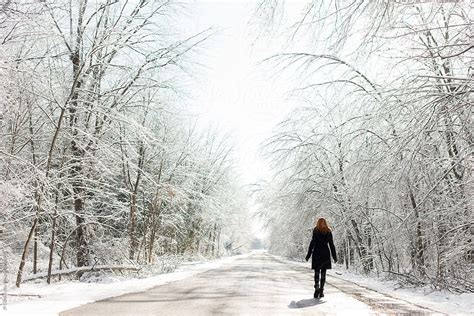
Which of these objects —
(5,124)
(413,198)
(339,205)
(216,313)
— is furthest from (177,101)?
(339,205)

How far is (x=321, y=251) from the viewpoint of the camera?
953 cm

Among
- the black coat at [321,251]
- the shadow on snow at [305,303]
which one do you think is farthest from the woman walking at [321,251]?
the shadow on snow at [305,303]

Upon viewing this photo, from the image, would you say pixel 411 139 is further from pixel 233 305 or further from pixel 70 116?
pixel 70 116

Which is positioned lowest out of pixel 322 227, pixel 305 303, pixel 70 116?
pixel 305 303

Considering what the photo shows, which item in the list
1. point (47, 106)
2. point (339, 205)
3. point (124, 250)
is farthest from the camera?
point (339, 205)

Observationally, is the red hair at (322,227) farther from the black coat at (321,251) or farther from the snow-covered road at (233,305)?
the snow-covered road at (233,305)

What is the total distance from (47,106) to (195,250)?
26.7m

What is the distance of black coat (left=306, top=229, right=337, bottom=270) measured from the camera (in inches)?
371

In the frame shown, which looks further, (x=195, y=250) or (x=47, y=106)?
(x=195, y=250)

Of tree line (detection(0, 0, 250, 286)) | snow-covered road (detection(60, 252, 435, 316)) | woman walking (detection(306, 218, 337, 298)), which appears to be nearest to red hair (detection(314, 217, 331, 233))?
woman walking (detection(306, 218, 337, 298))

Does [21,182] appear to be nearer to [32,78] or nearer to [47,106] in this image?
[32,78]

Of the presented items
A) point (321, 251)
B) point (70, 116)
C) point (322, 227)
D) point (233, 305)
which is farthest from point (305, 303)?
point (70, 116)

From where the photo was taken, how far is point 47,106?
11875 millimetres

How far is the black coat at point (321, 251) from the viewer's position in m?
9.41
